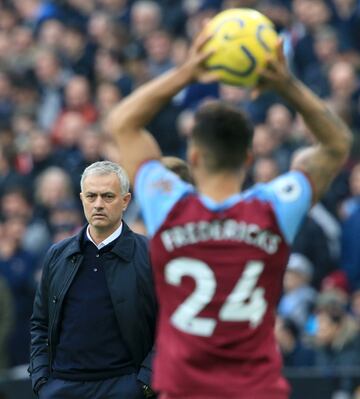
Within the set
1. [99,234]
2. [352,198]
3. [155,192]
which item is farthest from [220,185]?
[352,198]

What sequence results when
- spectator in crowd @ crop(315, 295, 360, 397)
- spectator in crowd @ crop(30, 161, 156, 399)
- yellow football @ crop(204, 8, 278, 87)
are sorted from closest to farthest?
yellow football @ crop(204, 8, 278, 87), spectator in crowd @ crop(30, 161, 156, 399), spectator in crowd @ crop(315, 295, 360, 397)

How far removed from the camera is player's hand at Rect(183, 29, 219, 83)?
5.11m

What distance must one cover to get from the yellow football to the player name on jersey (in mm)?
567

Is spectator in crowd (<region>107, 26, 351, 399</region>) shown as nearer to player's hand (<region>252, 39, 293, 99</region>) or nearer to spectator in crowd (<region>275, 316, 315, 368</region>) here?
player's hand (<region>252, 39, 293, 99</region>)

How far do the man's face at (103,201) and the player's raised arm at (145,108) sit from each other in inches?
89.9

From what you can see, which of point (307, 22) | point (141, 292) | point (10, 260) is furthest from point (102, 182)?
point (307, 22)

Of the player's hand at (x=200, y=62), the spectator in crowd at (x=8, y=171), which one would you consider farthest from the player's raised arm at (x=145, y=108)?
the spectator in crowd at (x=8, y=171)

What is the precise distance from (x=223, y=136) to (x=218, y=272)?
1.79 ft

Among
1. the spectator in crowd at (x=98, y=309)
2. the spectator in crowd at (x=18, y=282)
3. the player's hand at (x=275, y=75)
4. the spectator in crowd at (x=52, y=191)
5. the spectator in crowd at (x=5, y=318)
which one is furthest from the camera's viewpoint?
the spectator in crowd at (x=52, y=191)

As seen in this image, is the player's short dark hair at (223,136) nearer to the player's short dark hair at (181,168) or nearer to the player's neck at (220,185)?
the player's neck at (220,185)

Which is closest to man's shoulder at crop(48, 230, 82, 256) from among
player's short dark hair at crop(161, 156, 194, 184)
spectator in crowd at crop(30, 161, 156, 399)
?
spectator in crowd at crop(30, 161, 156, 399)

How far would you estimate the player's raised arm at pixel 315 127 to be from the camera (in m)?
5.08

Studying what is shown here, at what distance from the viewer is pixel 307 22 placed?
1523 centimetres

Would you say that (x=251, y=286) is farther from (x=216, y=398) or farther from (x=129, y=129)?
Result: (x=129, y=129)
